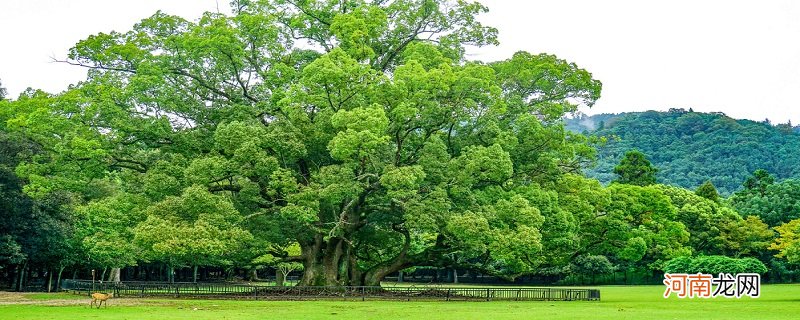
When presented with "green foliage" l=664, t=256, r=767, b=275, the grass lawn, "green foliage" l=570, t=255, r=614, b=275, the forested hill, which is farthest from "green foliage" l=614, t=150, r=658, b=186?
the grass lawn

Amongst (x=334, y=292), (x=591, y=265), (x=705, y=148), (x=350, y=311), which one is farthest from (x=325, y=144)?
(x=705, y=148)

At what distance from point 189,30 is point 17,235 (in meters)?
15.8

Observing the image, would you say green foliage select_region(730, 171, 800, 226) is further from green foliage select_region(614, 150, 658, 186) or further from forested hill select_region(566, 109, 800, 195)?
forested hill select_region(566, 109, 800, 195)

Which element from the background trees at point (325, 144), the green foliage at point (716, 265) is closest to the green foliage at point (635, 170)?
the green foliage at point (716, 265)

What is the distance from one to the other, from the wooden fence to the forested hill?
64.2m

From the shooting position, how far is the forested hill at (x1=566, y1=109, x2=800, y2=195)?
100688mm

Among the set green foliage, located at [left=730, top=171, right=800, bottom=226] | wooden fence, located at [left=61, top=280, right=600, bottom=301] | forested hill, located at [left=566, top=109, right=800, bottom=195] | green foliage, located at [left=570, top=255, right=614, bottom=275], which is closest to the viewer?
wooden fence, located at [left=61, top=280, right=600, bottom=301]

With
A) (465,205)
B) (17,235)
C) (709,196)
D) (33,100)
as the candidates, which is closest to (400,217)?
(465,205)

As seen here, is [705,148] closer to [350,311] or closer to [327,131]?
[327,131]

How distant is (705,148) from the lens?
4218 inches

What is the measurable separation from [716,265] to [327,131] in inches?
975

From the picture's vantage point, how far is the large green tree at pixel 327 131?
95.3 ft

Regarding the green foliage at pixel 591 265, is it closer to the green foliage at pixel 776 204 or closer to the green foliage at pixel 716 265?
the green foliage at pixel 776 204

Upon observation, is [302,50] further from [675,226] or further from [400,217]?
[675,226]
